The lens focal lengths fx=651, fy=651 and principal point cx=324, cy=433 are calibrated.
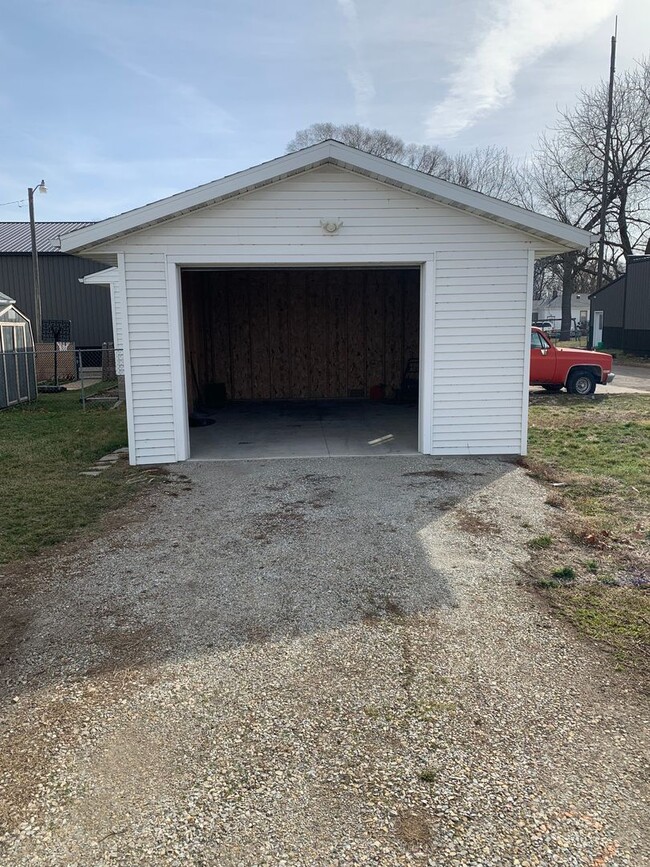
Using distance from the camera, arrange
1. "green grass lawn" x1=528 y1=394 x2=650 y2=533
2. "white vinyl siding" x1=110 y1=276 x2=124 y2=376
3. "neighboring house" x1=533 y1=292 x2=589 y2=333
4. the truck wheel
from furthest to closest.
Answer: "neighboring house" x1=533 y1=292 x2=589 y2=333
"white vinyl siding" x1=110 y1=276 x2=124 y2=376
the truck wheel
"green grass lawn" x1=528 y1=394 x2=650 y2=533

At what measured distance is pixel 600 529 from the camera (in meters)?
5.38

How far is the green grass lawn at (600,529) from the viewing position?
3754mm

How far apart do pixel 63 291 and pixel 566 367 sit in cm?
1843

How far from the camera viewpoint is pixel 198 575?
455 centimetres

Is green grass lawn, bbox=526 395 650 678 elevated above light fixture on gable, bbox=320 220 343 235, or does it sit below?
below

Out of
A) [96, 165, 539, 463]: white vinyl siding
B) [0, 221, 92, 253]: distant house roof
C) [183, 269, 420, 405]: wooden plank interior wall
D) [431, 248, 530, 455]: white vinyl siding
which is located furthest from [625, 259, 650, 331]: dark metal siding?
[0, 221, 92, 253]: distant house roof

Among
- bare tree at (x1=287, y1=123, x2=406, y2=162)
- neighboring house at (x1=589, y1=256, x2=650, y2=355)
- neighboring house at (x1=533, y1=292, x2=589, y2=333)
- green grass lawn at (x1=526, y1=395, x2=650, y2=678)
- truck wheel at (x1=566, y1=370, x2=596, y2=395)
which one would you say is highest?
bare tree at (x1=287, y1=123, x2=406, y2=162)

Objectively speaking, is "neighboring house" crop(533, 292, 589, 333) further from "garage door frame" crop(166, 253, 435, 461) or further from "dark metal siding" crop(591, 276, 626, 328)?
"garage door frame" crop(166, 253, 435, 461)

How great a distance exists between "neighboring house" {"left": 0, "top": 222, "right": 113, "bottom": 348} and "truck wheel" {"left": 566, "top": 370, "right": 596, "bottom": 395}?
1683 centimetres

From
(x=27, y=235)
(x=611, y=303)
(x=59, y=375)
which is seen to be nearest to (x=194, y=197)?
(x=59, y=375)

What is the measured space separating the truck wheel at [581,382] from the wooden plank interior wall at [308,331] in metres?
3.49

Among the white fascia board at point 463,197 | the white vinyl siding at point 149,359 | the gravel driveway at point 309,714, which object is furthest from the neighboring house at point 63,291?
the gravel driveway at point 309,714

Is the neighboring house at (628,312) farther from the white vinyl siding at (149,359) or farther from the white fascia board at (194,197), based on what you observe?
the white vinyl siding at (149,359)

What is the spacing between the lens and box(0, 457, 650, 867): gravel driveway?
2182mm
